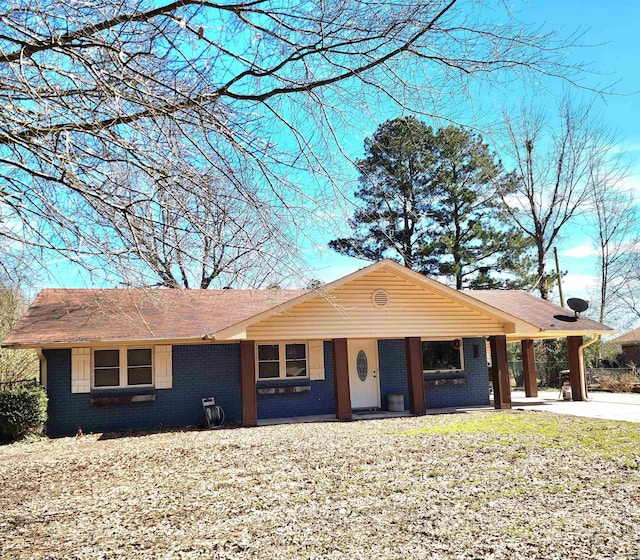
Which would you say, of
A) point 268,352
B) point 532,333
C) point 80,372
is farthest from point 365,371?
point 80,372

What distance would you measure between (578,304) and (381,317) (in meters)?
7.14

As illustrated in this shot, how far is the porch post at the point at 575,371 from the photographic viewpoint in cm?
1728

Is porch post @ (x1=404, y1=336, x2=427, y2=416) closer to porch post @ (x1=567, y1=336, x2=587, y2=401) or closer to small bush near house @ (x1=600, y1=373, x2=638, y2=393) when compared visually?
porch post @ (x1=567, y1=336, x2=587, y2=401)

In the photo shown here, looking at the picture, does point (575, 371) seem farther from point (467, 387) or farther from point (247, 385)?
point (247, 385)

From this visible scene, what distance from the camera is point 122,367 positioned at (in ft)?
45.5

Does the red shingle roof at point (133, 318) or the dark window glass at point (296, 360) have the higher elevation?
the red shingle roof at point (133, 318)

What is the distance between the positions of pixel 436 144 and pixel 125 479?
5979 millimetres

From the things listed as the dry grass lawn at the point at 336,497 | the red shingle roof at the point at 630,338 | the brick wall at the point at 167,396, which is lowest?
the dry grass lawn at the point at 336,497

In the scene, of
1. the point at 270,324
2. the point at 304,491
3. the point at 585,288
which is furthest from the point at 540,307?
the point at 585,288

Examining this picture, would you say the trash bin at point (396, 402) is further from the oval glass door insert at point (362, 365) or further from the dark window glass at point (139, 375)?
the dark window glass at point (139, 375)

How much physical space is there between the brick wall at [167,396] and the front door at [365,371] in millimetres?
3314

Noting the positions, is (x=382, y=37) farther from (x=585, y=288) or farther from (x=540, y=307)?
(x=585, y=288)

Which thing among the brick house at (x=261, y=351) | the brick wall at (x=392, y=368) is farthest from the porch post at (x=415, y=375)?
Result: the brick wall at (x=392, y=368)

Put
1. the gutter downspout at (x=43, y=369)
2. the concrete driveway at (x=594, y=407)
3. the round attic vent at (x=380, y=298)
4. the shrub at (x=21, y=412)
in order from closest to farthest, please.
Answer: the shrub at (x=21, y=412) < the gutter downspout at (x=43, y=369) < the concrete driveway at (x=594, y=407) < the round attic vent at (x=380, y=298)
